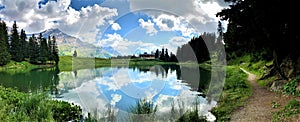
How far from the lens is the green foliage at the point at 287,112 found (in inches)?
326

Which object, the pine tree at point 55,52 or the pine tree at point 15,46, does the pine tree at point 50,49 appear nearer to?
the pine tree at point 55,52

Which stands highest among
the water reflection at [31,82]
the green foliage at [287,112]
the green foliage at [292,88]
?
the green foliage at [292,88]

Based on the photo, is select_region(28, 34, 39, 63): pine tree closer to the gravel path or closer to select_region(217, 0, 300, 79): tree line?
select_region(217, 0, 300, 79): tree line

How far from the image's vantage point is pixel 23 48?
76.7 meters

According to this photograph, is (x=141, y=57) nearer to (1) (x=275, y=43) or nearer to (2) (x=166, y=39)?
(2) (x=166, y=39)

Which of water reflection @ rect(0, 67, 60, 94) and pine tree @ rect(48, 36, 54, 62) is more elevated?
pine tree @ rect(48, 36, 54, 62)

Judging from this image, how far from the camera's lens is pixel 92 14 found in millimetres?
9008

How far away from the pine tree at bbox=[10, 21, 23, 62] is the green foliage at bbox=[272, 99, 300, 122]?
243 ft

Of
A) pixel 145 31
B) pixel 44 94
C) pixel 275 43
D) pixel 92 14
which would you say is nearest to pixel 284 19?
pixel 275 43

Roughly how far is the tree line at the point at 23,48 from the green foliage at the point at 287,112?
6587 centimetres

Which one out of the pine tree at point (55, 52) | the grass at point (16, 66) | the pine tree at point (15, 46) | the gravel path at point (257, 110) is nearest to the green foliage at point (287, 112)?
the gravel path at point (257, 110)

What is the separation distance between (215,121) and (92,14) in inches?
223

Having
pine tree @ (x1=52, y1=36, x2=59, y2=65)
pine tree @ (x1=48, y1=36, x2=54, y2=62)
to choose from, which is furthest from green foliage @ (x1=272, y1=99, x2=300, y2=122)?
pine tree @ (x1=52, y1=36, x2=59, y2=65)

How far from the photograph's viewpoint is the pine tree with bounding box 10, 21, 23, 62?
71.9m
